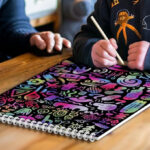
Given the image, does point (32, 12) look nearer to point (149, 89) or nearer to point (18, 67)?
point (18, 67)

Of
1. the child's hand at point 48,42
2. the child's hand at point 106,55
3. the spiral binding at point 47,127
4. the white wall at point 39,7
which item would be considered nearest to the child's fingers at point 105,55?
the child's hand at point 106,55

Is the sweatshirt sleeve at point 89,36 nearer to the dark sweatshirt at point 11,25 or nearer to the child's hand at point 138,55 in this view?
the child's hand at point 138,55

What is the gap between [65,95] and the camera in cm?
68

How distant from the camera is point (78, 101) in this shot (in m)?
0.64

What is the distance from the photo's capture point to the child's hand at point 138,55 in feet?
2.60

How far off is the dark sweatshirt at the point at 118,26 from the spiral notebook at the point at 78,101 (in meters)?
0.13

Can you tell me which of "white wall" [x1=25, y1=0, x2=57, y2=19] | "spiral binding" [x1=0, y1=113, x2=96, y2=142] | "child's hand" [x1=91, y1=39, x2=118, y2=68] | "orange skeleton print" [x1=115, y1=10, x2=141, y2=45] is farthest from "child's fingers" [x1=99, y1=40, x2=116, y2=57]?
"white wall" [x1=25, y1=0, x2=57, y2=19]

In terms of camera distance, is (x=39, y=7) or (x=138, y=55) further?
(x=39, y=7)

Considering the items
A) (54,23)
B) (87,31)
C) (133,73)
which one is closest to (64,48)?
(87,31)

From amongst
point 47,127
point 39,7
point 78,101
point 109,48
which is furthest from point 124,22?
point 39,7

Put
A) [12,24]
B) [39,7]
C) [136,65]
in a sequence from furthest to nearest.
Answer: [39,7] < [12,24] < [136,65]

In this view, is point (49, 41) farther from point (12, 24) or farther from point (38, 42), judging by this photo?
point (12, 24)

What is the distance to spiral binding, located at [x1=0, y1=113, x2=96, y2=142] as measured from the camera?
523mm

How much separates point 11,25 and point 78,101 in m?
0.69
